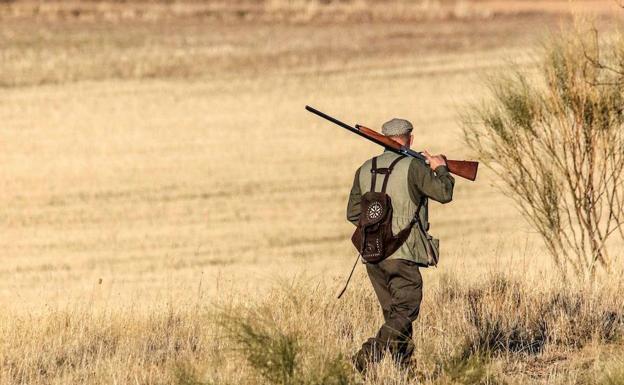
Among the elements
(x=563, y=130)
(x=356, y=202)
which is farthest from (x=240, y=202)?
(x=356, y=202)

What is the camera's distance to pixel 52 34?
138 feet

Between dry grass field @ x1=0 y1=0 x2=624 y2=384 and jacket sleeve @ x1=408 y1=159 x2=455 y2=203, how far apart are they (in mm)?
906

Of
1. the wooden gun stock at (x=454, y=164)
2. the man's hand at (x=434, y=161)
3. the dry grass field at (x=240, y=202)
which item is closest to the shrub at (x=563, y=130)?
the dry grass field at (x=240, y=202)

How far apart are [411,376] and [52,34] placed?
3655 centimetres

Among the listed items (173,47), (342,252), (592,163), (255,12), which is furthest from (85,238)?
(255,12)

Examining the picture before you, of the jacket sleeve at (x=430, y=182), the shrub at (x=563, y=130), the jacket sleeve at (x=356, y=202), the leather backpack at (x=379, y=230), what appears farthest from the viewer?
the shrub at (x=563, y=130)

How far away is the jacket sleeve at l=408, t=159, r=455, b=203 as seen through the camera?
717 centimetres

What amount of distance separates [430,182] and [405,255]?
43cm

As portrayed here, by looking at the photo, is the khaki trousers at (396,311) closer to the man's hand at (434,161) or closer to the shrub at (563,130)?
the man's hand at (434,161)

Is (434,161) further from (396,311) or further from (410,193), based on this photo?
(396,311)

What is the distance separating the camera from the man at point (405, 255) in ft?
23.6

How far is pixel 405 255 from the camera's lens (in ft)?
23.9

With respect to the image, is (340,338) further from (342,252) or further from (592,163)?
(342,252)

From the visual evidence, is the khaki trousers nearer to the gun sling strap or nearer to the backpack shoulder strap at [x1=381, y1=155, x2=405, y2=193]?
the gun sling strap
